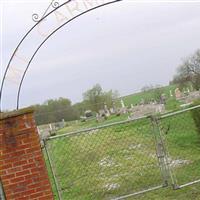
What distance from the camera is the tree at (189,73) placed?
32.5 m

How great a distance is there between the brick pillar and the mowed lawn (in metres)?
1.61

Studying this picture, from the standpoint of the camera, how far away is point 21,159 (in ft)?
17.7

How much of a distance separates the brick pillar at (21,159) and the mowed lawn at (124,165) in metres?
1.61

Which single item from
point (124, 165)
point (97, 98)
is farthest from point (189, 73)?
point (124, 165)

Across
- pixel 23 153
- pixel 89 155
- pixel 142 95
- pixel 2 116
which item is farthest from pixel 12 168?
pixel 142 95

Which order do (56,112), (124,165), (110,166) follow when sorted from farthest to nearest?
(56,112) → (124,165) → (110,166)

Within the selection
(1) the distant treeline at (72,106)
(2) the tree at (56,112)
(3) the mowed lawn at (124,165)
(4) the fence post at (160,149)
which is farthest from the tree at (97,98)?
(4) the fence post at (160,149)

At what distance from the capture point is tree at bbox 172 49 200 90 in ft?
107

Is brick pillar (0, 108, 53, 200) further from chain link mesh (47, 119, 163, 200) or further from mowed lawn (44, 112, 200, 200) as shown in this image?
chain link mesh (47, 119, 163, 200)

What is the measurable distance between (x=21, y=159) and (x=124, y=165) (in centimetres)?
501

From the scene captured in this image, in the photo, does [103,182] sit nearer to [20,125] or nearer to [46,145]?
[46,145]

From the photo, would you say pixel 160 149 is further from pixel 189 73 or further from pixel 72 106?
pixel 189 73

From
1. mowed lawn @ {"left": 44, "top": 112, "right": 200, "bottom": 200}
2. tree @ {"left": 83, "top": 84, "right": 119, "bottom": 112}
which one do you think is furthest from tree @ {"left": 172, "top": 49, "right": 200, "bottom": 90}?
mowed lawn @ {"left": 44, "top": 112, "right": 200, "bottom": 200}

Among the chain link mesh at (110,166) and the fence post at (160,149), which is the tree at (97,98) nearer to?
the chain link mesh at (110,166)
